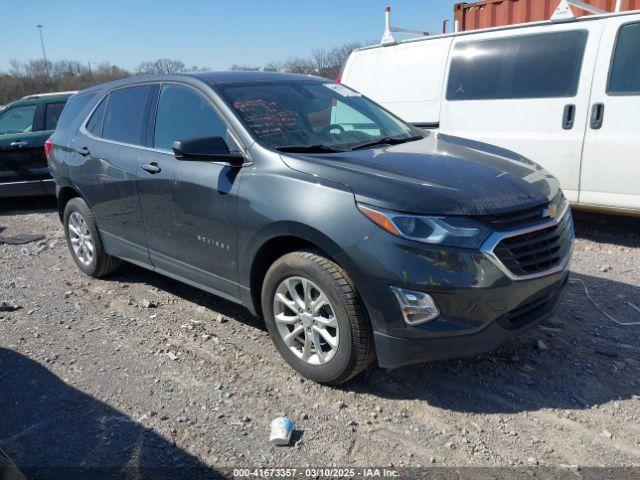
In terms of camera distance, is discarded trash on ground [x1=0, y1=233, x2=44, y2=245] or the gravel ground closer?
the gravel ground

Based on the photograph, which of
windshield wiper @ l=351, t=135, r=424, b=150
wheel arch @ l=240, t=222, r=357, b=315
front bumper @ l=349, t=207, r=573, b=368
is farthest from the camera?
windshield wiper @ l=351, t=135, r=424, b=150

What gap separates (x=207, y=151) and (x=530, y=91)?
3.77 m

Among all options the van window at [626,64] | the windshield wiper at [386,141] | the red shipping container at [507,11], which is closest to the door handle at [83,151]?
the windshield wiper at [386,141]

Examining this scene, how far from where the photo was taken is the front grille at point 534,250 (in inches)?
111

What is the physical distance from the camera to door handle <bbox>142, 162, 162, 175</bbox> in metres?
4.00

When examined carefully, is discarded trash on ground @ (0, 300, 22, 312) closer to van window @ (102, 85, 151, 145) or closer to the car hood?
van window @ (102, 85, 151, 145)

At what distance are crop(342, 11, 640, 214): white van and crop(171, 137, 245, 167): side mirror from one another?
353cm

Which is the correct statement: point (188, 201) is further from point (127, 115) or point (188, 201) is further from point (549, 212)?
point (549, 212)

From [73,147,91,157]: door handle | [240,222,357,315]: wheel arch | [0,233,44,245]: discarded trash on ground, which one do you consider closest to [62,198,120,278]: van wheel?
[73,147,91,157]: door handle

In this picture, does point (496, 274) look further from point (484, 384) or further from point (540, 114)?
point (540, 114)

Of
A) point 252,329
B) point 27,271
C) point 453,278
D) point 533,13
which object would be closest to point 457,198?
point 453,278

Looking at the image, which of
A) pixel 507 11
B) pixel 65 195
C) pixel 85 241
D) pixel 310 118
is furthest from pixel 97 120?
pixel 507 11

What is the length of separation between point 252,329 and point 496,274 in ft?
6.40

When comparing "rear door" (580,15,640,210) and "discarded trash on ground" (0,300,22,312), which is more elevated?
"rear door" (580,15,640,210)
